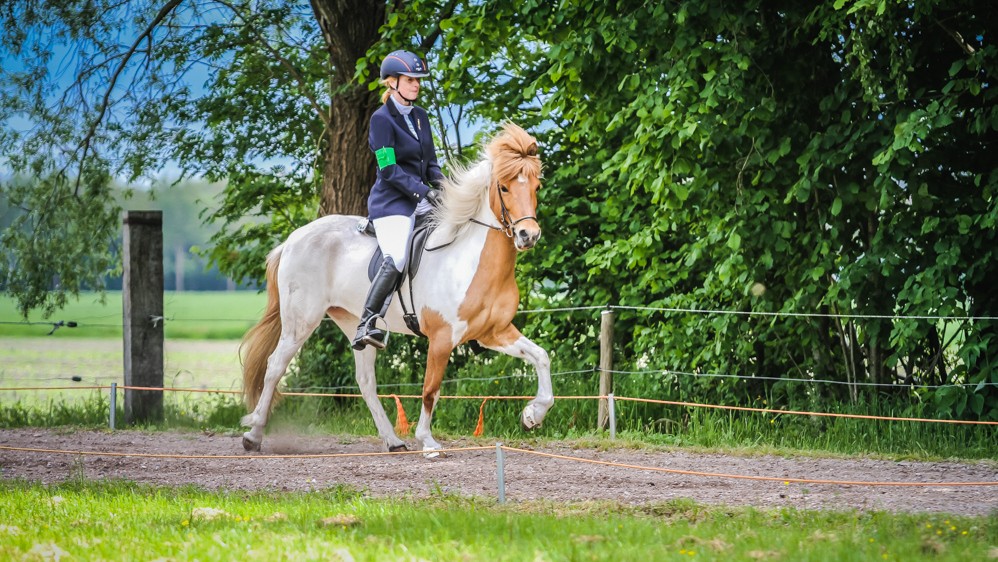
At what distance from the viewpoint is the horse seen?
27.6 feet

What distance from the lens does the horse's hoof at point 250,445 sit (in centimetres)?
999

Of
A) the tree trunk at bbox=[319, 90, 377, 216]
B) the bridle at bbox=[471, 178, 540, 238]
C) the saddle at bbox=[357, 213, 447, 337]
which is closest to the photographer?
the bridle at bbox=[471, 178, 540, 238]

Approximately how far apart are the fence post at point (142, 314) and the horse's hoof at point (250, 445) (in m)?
2.88

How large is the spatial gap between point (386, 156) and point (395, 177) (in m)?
0.18

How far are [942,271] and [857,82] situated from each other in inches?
72.7

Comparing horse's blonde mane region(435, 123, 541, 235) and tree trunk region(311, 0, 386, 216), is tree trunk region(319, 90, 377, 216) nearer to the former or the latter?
tree trunk region(311, 0, 386, 216)

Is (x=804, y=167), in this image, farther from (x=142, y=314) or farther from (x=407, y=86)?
(x=142, y=314)

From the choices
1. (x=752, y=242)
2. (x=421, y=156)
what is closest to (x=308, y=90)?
(x=421, y=156)

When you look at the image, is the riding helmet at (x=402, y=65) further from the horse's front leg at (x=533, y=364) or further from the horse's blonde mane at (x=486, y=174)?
the horse's front leg at (x=533, y=364)

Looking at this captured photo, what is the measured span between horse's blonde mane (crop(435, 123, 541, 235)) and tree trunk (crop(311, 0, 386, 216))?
391cm

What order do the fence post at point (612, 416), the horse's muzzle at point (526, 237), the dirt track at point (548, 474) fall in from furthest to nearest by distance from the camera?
the fence post at point (612, 416) → the horse's muzzle at point (526, 237) → the dirt track at point (548, 474)

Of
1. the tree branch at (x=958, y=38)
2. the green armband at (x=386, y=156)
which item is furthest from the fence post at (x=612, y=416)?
the tree branch at (x=958, y=38)

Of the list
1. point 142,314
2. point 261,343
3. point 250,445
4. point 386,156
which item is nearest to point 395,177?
point 386,156

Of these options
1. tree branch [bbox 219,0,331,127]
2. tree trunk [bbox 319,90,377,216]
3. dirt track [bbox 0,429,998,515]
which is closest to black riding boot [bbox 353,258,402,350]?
dirt track [bbox 0,429,998,515]
